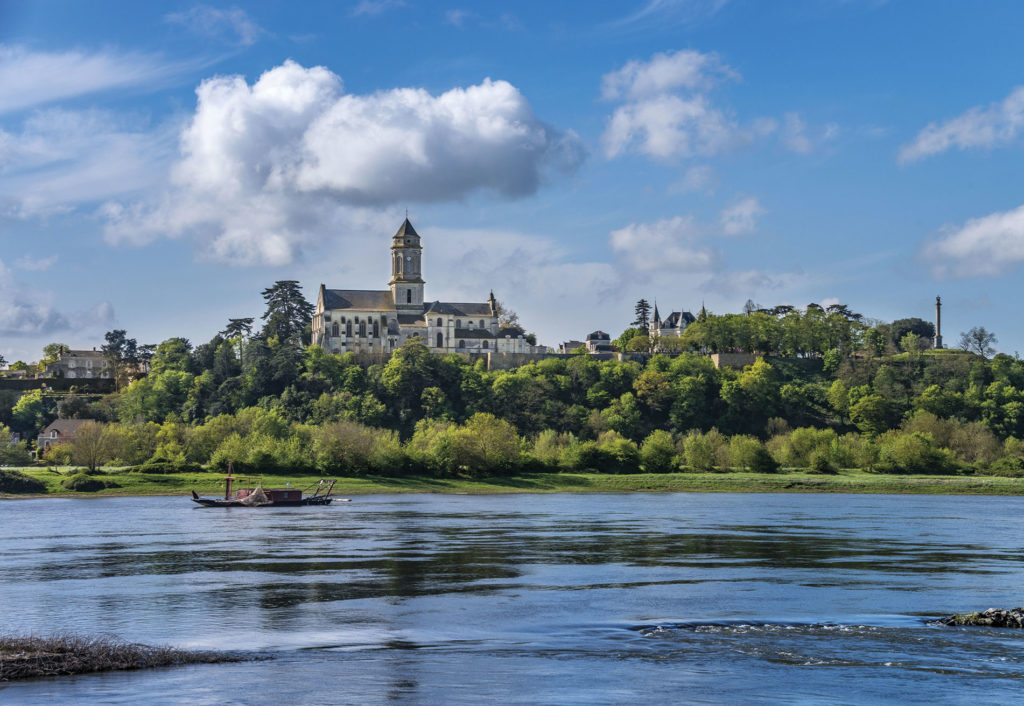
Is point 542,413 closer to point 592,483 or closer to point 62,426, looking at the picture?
point 592,483

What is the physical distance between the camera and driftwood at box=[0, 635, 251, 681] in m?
23.2

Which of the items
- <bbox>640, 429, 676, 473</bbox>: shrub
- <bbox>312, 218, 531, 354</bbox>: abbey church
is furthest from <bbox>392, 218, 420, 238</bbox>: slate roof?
<bbox>640, 429, 676, 473</bbox>: shrub

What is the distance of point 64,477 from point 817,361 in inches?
4371

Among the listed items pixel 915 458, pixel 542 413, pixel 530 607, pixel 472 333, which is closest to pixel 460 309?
pixel 472 333

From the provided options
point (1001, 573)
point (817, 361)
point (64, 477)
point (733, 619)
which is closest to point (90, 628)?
point (733, 619)

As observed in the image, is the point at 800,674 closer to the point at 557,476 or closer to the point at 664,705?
the point at 664,705

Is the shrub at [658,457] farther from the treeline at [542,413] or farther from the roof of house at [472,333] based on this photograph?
the roof of house at [472,333]

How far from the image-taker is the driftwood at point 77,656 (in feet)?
76.2

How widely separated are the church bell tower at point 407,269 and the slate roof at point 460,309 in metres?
3.17

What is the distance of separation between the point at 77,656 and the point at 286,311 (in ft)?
517

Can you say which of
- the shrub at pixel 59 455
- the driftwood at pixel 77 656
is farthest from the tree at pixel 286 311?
the driftwood at pixel 77 656

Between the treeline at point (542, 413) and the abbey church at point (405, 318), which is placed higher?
the abbey church at point (405, 318)

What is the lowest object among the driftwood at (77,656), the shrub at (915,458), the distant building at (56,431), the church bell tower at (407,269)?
the driftwood at (77,656)

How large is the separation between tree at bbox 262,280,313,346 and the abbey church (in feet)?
7.28
